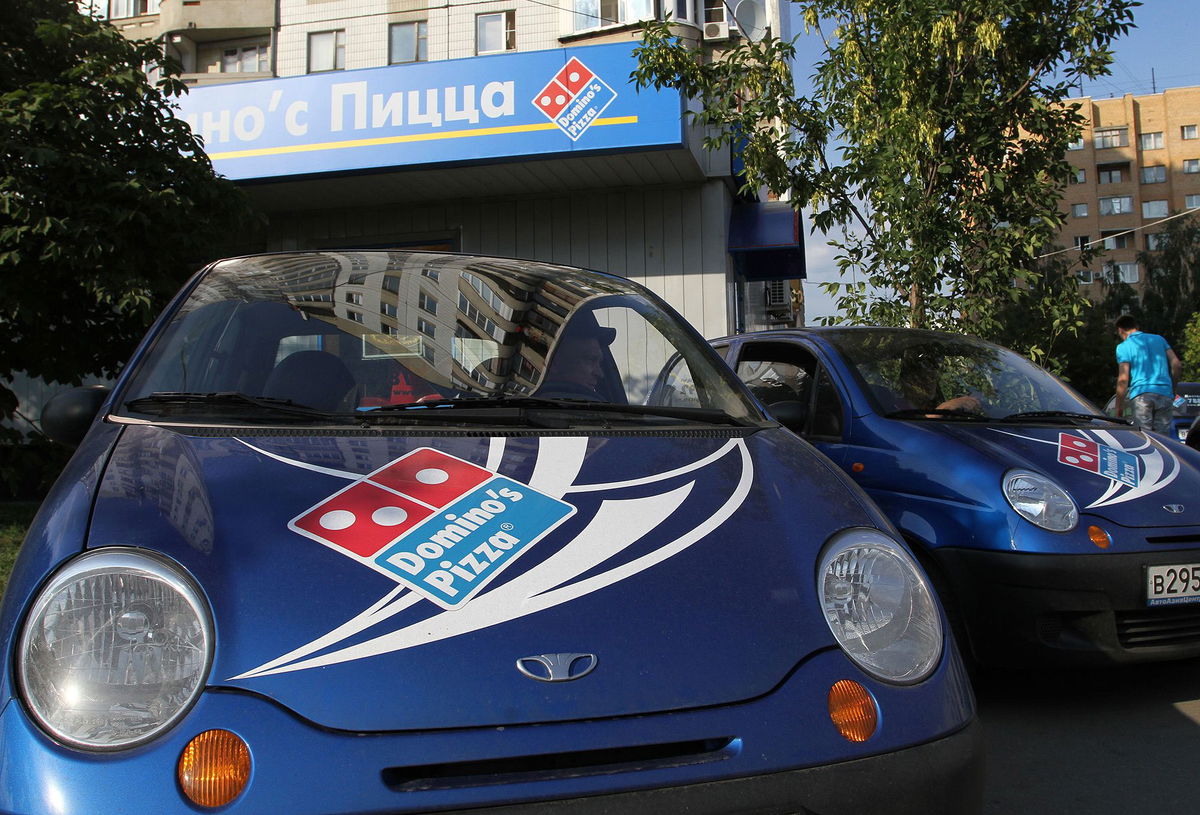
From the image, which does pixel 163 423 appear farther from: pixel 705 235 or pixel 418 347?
pixel 705 235

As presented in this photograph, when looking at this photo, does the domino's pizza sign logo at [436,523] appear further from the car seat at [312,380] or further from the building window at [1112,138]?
the building window at [1112,138]

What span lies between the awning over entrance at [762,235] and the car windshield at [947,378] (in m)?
8.04

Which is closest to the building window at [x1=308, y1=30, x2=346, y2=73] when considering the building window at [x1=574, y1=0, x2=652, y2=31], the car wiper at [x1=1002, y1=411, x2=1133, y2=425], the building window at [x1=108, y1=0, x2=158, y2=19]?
the building window at [x1=574, y1=0, x2=652, y2=31]

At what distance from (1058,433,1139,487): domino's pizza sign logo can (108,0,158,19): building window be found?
72.6ft

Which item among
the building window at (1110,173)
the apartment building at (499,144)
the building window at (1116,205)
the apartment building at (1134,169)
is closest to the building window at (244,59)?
the apartment building at (499,144)

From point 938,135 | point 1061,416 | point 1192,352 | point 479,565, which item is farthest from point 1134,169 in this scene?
point 479,565

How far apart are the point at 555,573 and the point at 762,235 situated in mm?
11726

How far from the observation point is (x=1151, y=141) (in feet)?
251

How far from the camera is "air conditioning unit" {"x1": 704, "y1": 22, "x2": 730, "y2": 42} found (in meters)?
14.1

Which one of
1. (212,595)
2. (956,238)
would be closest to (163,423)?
(212,595)

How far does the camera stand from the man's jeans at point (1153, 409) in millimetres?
8602

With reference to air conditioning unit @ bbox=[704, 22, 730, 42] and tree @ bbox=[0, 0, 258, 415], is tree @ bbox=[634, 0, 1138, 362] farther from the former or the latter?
air conditioning unit @ bbox=[704, 22, 730, 42]

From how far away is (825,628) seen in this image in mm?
1755

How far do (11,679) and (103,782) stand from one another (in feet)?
0.88
